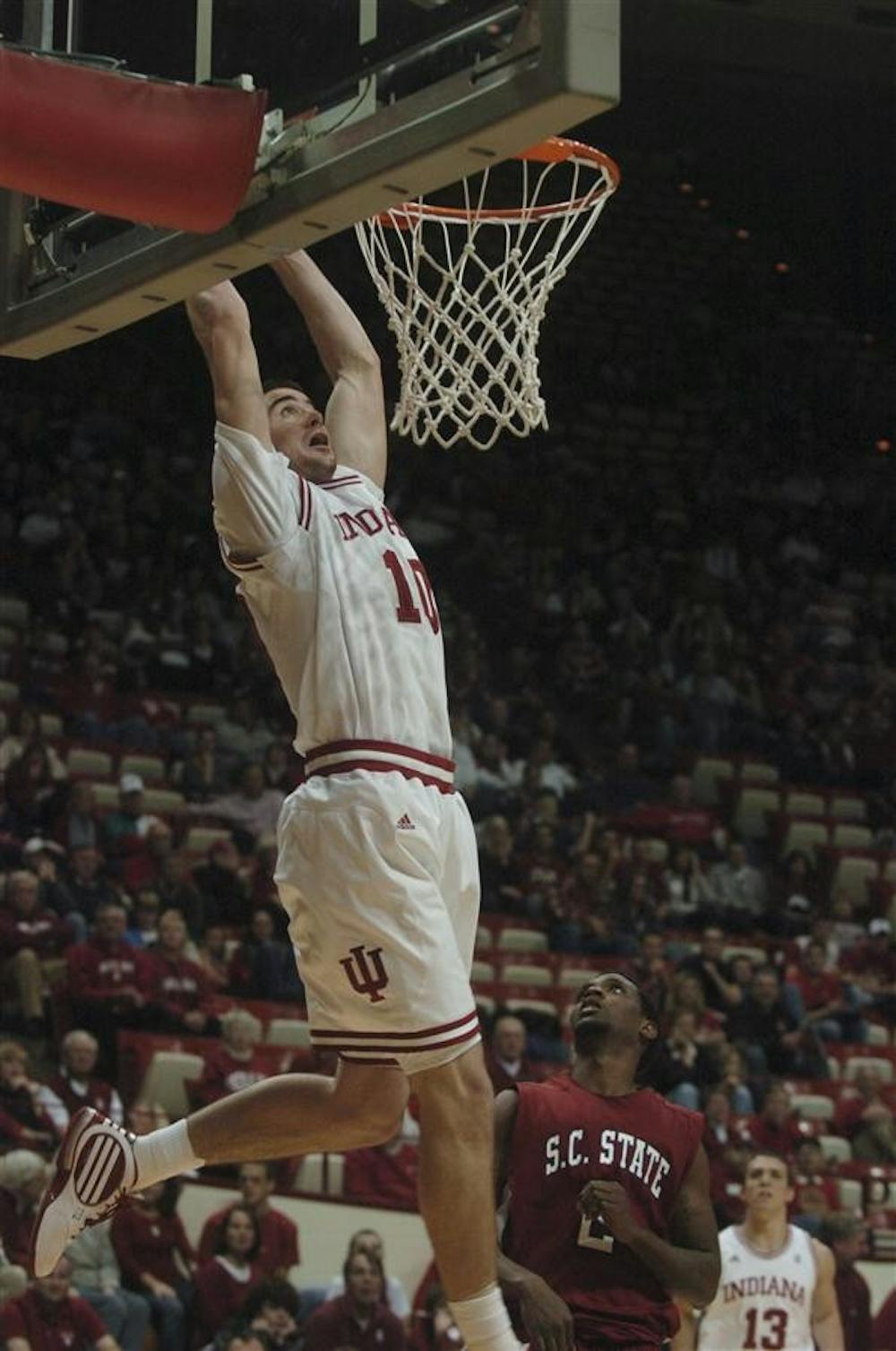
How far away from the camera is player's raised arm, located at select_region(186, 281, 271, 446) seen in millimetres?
4957

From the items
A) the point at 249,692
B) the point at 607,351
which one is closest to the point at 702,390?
the point at 607,351

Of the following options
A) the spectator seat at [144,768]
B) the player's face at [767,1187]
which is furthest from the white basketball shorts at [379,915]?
the spectator seat at [144,768]

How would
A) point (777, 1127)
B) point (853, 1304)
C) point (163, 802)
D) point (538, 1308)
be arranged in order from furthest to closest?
point (163, 802)
point (777, 1127)
point (853, 1304)
point (538, 1308)

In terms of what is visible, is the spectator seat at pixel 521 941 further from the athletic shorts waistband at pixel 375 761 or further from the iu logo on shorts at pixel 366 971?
the iu logo on shorts at pixel 366 971

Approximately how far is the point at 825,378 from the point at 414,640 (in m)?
18.3

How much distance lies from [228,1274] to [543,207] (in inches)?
186

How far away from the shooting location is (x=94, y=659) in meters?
15.8

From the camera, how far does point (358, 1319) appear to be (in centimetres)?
954

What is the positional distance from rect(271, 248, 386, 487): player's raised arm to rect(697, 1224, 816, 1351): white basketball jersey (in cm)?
464

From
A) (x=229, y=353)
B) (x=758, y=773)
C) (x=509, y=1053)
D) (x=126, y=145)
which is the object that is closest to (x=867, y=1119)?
(x=509, y=1053)

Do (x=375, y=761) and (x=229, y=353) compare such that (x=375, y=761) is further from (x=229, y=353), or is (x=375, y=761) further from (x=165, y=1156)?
(x=165, y=1156)

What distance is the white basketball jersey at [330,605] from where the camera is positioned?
5105mm

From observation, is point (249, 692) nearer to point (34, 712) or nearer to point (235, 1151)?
point (34, 712)

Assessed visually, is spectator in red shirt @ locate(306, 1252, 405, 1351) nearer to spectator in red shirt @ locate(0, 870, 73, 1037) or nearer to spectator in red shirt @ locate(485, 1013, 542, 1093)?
spectator in red shirt @ locate(485, 1013, 542, 1093)
